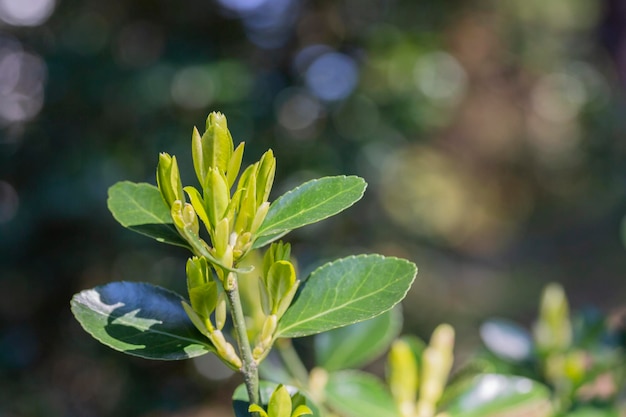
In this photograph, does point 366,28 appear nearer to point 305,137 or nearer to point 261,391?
point 305,137

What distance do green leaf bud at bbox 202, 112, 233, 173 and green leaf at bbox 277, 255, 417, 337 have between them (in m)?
0.12

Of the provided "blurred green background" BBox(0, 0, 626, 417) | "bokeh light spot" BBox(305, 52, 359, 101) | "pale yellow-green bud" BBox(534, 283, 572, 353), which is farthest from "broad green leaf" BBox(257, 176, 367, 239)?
"bokeh light spot" BBox(305, 52, 359, 101)

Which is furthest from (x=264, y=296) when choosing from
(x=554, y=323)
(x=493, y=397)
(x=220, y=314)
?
(x=554, y=323)

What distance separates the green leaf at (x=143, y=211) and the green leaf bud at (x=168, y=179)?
0.04 metres

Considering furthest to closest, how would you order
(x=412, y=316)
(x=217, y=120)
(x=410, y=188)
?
1. (x=410, y=188)
2. (x=412, y=316)
3. (x=217, y=120)

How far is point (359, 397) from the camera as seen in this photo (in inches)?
23.3

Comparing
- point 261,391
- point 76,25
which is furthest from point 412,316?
point 261,391

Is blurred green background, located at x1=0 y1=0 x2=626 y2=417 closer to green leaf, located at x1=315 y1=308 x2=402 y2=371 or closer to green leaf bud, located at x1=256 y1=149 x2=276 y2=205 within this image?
green leaf, located at x1=315 y1=308 x2=402 y2=371

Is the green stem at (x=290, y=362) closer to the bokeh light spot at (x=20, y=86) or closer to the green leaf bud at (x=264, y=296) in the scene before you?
the green leaf bud at (x=264, y=296)

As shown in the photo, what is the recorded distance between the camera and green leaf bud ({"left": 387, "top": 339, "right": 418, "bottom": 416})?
0.60m

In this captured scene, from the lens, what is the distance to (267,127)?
2324mm

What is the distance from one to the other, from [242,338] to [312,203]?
0.33 ft

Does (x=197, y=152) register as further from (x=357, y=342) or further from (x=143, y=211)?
(x=357, y=342)

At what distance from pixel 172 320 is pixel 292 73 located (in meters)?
2.19
